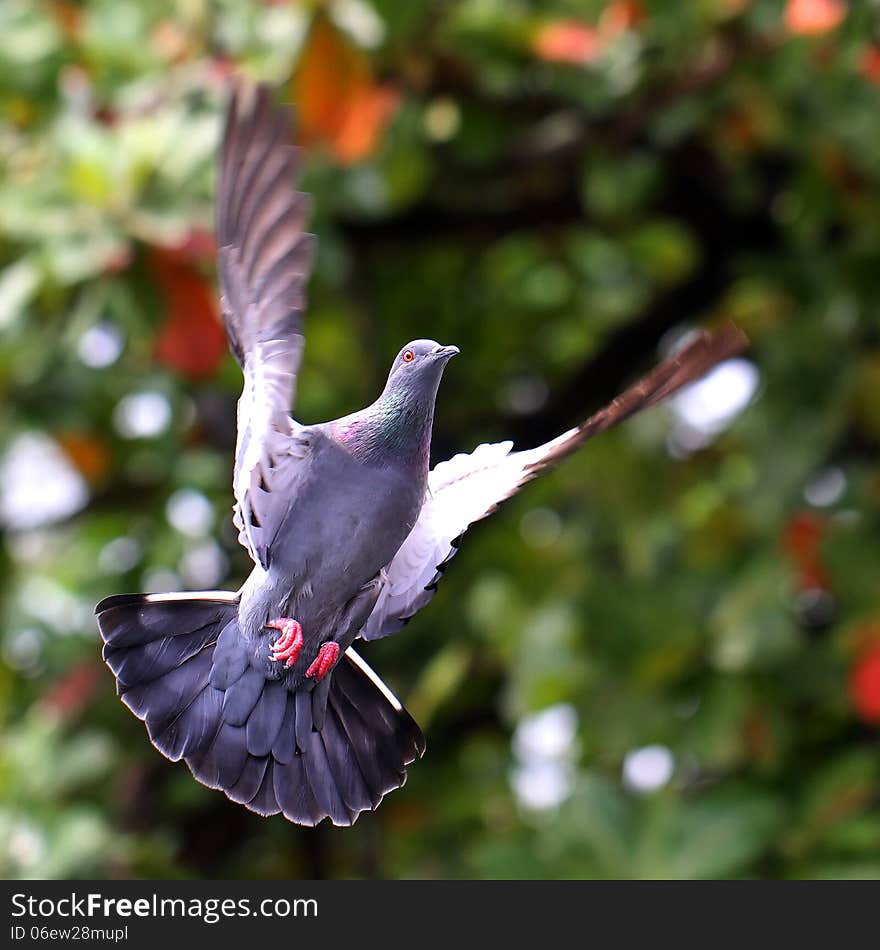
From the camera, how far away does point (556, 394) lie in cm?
111

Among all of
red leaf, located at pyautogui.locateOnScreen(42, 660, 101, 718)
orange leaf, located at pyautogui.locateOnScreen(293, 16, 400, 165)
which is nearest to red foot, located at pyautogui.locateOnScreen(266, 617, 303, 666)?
orange leaf, located at pyautogui.locateOnScreen(293, 16, 400, 165)

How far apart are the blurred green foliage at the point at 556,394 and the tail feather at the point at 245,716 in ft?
2.10

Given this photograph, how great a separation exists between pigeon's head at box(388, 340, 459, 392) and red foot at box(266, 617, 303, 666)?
4 centimetres

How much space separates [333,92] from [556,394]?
1.24 feet

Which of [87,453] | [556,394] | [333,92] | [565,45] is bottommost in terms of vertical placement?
[87,453]

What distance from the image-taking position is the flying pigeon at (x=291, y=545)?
196mm

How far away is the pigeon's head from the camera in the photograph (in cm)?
19

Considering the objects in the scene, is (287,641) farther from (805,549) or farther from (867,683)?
(805,549)

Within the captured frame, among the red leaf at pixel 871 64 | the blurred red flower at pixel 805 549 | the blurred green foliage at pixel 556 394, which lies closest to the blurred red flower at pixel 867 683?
the blurred green foliage at pixel 556 394

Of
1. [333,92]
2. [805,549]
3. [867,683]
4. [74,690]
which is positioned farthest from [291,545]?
[74,690]

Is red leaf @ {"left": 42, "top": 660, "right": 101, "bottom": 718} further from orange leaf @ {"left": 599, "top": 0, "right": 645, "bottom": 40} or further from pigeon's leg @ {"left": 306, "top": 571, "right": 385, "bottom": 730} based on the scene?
pigeon's leg @ {"left": 306, "top": 571, "right": 385, "bottom": 730}

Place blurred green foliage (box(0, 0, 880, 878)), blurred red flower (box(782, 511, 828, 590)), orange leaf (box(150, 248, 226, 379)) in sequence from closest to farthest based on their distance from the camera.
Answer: orange leaf (box(150, 248, 226, 379)) < blurred green foliage (box(0, 0, 880, 878)) < blurred red flower (box(782, 511, 828, 590))

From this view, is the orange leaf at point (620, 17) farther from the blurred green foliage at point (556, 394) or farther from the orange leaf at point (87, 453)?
the orange leaf at point (87, 453)

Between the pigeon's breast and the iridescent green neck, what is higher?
the iridescent green neck
